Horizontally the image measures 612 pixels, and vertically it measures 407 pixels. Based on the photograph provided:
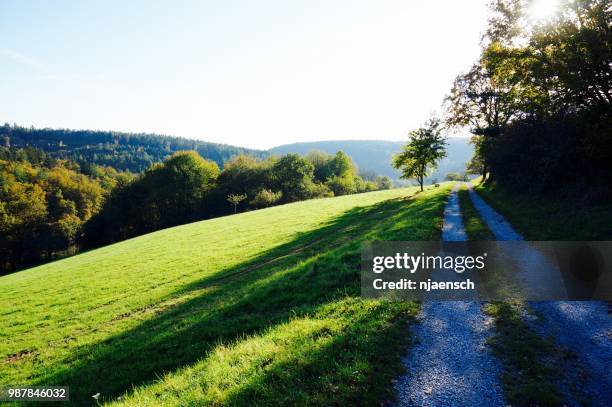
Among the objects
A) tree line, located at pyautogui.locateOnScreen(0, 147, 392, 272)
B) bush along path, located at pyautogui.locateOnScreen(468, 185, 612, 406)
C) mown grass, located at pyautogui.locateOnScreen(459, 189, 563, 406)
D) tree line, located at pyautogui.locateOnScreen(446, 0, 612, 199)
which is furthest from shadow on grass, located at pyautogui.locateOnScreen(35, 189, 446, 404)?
tree line, located at pyautogui.locateOnScreen(0, 147, 392, 272)

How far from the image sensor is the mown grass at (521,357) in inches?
213

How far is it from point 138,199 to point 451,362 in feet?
302

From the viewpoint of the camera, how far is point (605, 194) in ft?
57.4

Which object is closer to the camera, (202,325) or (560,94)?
(202,325)

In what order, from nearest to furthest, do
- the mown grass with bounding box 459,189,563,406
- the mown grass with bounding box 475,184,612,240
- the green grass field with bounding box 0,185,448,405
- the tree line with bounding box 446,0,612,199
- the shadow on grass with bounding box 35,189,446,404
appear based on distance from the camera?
1. the mown grass with bounding box 459,189,563,406
2. the green grass field with bounding box 0,185,448,405
3. the shadow on grass with bounding box 35,189,446,404
4. the mown grass with bounding box 475,184,612,240
5. the tree line with bounding box 446,0,612,199

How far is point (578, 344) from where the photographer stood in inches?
271

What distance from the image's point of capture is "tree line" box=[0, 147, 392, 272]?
7631 centimetres

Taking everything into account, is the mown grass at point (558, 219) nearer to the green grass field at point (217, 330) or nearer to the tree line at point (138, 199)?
the green grass field at point (217, 330)

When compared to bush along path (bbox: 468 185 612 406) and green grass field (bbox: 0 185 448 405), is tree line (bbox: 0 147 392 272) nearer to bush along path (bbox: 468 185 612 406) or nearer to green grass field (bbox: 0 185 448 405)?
green grass field (bbox: 0 185 448 405)

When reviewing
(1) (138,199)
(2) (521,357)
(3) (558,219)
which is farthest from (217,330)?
(1) (138,199)

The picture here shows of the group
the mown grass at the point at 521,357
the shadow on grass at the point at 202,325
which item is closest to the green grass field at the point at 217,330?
the shadow on grass at the point at 202,325

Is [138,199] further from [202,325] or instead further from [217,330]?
[217,330]

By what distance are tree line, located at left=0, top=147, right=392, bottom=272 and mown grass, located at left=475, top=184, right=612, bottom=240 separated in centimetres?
6128

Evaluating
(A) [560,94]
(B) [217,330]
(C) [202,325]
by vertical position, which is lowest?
(C) [202,325]
